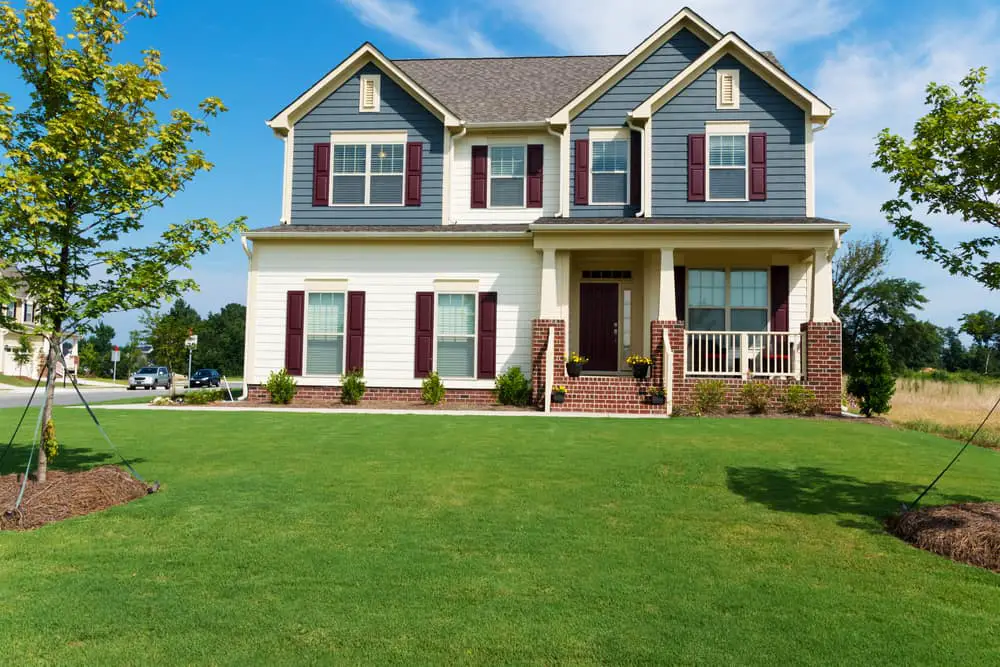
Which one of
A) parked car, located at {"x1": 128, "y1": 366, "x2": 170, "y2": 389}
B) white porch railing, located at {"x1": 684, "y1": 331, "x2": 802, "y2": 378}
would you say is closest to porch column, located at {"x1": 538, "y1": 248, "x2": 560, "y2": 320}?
white porch railing, located at {"x1": 684, "y1": 331, "x2": 802, "y2": 378}

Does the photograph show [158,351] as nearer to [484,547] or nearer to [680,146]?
[680,146]

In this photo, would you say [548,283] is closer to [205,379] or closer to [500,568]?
[500,568]

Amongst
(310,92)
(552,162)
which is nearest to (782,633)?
(552,162)

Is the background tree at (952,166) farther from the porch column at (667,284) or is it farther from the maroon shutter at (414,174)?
the maroon shutter at (414,174)

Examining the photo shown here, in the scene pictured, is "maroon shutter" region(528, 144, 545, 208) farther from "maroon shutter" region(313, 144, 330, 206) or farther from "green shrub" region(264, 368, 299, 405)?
"green shrub" region(264, 368, 299, 405)

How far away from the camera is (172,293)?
22.6 feet

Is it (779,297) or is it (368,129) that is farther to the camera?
(368,129)

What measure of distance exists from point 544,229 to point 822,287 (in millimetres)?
6155

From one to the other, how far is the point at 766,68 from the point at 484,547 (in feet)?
48.2

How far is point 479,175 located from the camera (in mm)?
Answer: 16953

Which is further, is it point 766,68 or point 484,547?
point 766,68

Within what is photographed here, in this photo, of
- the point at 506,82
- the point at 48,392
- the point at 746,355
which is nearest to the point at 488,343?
the point at 746,355

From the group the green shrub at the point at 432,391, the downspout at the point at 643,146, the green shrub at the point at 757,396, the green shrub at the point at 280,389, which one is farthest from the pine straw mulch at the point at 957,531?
the green shrub at the point at 280,389

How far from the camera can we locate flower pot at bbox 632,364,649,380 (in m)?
14.5
